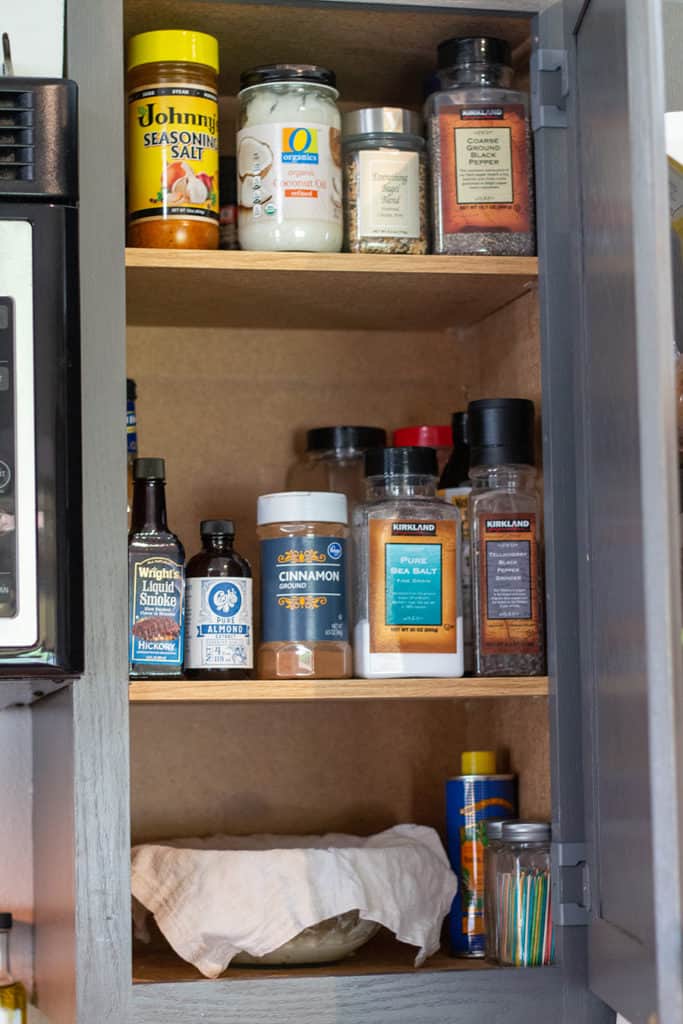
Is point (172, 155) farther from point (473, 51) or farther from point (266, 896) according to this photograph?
point (266, 896)

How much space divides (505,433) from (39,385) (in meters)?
0.50

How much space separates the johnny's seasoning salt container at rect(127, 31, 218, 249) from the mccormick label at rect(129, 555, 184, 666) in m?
0.32

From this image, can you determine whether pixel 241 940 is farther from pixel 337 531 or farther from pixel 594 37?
pixel 594 37

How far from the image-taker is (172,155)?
4.63ft

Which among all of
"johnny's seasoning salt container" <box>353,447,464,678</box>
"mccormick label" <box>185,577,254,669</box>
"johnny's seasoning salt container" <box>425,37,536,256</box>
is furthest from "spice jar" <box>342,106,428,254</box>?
"mccormick label" <box>185,577,254,669</box>

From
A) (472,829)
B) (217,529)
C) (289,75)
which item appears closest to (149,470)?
(217,529)

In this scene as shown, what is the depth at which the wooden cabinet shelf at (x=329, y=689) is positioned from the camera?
131 centimetres

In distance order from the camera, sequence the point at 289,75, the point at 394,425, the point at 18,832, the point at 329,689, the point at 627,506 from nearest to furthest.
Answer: the point at 627,506
the point at 329,689
the point at 289,75
the point at 18,832
the point at 394,425

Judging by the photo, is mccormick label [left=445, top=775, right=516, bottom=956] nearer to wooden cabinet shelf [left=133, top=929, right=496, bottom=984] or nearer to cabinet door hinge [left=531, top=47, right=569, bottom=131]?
wooden cabinet shelf [left=133, top=929, right=496, bottom=984]

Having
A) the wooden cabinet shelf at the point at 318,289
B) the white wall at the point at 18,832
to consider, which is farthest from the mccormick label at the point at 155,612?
the white wall at the point at 18,832

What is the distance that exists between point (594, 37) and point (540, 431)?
418 millimetres

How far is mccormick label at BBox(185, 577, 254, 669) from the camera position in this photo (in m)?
1.39

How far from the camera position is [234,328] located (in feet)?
5.68

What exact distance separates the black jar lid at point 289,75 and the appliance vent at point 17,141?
33 cm
